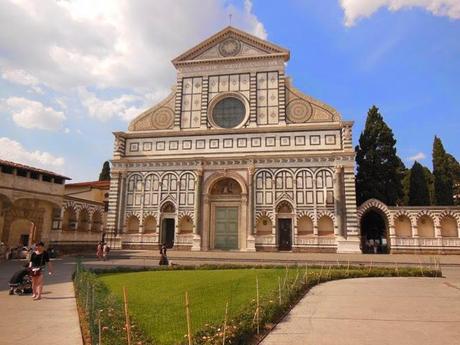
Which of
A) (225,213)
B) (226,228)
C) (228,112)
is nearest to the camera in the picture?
(226,228)

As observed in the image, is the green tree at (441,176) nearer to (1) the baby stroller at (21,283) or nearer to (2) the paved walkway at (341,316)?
(2) the paved walkway at (341,316)

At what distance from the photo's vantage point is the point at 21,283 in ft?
42.1

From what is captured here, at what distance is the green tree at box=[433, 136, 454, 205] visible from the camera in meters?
41.9

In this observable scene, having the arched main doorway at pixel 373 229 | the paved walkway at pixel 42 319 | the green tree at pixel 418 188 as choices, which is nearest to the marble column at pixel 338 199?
the arched main doorway at pixel 373 229

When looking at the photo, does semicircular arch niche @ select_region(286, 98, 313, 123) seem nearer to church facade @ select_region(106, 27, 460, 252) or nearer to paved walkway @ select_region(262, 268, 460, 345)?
church facade @ select_region(106, 27, 460, 252)

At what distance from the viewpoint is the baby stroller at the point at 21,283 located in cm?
1273

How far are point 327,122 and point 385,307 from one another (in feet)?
89.5

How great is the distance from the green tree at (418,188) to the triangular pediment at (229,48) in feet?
65.6

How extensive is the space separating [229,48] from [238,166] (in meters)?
13.3

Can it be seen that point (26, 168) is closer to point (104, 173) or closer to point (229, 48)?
point (229, 48)

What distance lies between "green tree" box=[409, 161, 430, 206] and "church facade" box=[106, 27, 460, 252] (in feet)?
20.7

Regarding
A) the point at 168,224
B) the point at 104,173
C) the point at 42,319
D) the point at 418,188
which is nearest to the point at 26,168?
the point at 168,224

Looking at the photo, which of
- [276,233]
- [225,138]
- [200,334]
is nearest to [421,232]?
[276,233]

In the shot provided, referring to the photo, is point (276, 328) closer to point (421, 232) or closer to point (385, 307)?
point (385, 307)
